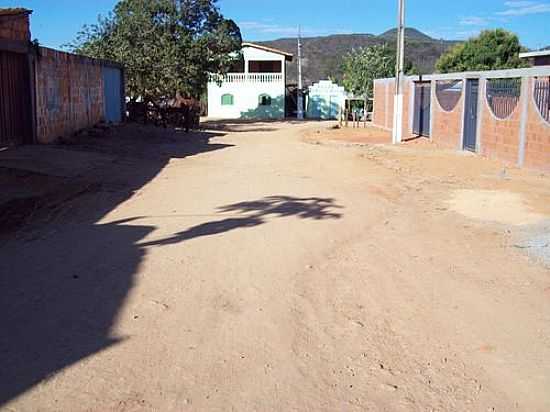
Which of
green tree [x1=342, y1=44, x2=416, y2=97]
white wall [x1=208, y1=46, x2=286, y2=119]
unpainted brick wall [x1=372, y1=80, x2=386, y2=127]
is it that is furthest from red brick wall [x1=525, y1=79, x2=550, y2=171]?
white wall [x1=208, y1=46, x2=286, y2=119]

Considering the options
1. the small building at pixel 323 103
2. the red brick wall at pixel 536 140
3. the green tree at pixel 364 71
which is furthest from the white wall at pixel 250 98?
A: the red brick wall at pixel 536 140

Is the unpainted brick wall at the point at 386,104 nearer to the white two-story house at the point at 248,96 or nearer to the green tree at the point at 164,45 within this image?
the green tree at the point at 164,45

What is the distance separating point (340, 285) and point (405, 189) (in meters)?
7.00

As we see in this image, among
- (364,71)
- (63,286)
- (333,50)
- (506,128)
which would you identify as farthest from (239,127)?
(333,50)

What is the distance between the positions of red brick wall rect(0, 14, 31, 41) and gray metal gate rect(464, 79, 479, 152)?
12863 millimetres

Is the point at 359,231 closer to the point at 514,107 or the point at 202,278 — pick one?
the point at 202,278

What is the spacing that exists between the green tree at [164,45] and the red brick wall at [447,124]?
14.1 metres

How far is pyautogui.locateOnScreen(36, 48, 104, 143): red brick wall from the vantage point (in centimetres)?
1777

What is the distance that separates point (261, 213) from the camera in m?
9.75

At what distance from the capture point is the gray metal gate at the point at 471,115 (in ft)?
69.2

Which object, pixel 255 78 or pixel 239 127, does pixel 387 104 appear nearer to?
pixel 239 127

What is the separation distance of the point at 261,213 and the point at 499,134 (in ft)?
36.0

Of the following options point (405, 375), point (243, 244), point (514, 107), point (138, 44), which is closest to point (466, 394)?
point (405, 375)

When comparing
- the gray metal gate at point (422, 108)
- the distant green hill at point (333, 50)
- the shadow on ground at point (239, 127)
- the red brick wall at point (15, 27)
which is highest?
the distant green hill at point (333, 50)
